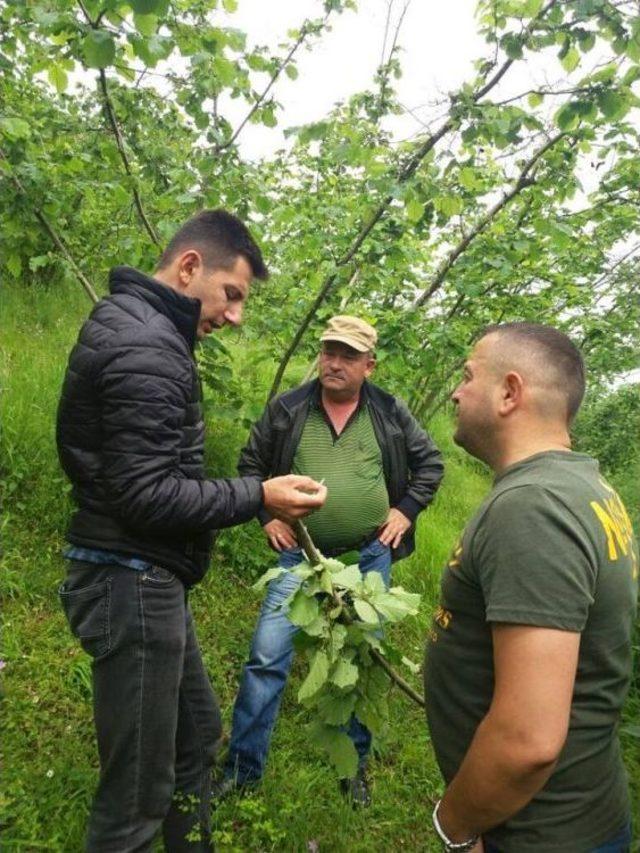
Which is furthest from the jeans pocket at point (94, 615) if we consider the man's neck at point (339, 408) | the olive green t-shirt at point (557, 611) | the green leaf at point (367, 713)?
the man's neck at point (339, 408)

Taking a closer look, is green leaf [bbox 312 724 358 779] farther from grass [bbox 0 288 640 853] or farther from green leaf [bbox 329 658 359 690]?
grass [bbox 0 288 640 853]

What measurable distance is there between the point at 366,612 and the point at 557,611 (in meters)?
0.73

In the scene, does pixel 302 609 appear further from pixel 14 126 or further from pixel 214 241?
pixel 14 126

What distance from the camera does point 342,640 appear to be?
174cm

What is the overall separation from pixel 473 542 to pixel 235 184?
2.50 metres

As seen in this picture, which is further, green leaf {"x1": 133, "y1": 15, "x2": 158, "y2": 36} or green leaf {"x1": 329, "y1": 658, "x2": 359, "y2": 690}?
green leaf {"x1": 133, "y1": 15, "x2": 158, "y2": 36}

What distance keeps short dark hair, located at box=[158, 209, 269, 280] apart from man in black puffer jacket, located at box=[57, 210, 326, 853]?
0.24 meters

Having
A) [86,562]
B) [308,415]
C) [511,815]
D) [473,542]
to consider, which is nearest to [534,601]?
[473,542]

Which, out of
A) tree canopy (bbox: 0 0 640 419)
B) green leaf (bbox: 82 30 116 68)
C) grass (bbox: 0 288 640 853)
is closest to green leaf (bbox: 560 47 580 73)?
tree canopy (bbox: 0 0 640 419)

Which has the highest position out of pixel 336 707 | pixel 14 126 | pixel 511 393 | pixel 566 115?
pixel 566 115

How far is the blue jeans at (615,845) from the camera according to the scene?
49.0 inches

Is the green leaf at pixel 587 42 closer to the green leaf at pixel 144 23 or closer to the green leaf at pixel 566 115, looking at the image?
the green leaf at pixel 566 115

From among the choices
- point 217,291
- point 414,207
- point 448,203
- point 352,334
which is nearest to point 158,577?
point 217,291

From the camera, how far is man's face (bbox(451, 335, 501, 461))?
4.89 ft
